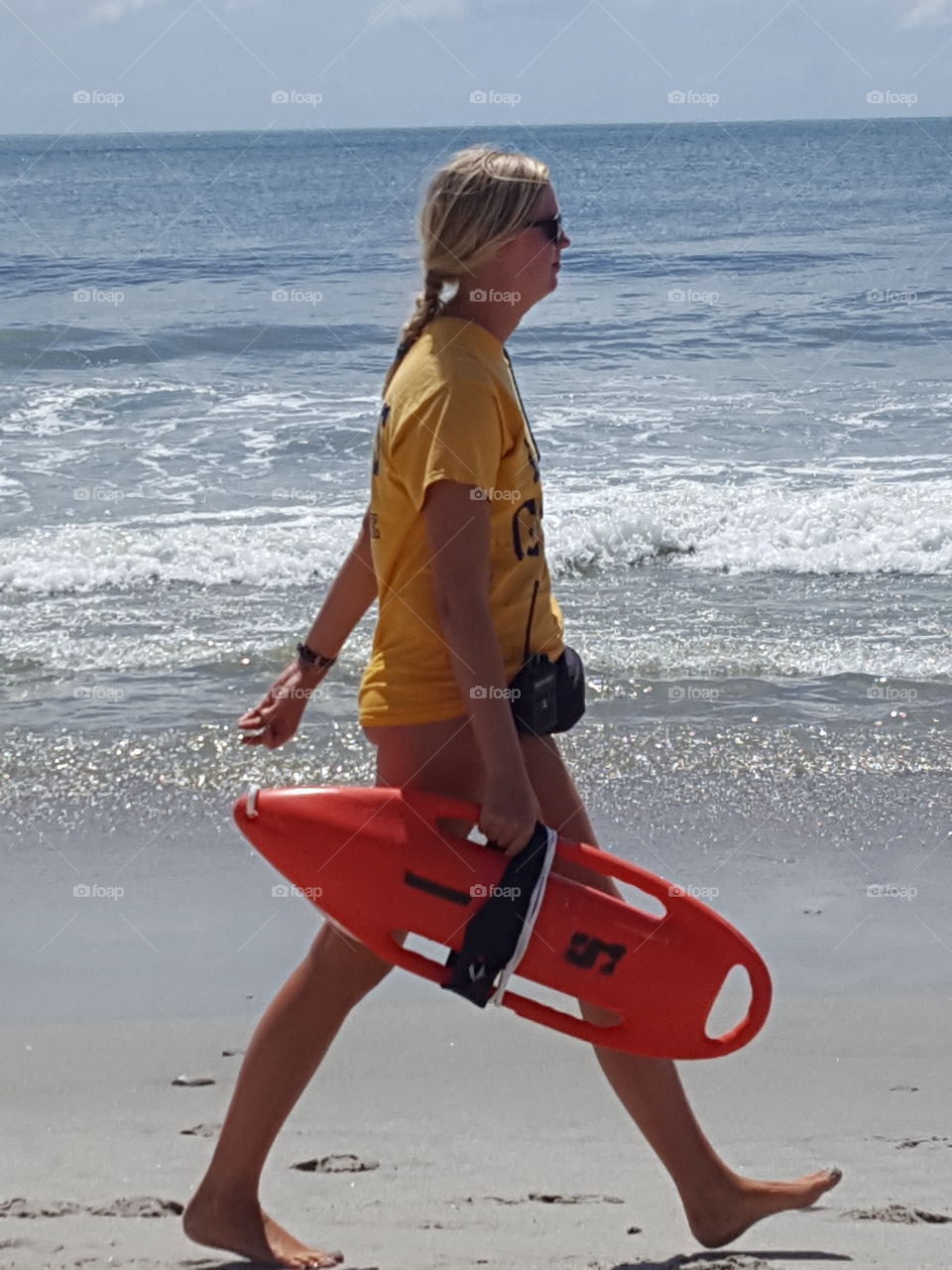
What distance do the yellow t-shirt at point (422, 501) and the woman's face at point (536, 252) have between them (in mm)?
87

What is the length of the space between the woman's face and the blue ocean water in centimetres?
20

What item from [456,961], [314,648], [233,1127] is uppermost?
[314,648]

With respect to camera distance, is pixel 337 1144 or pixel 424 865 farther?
pixel 337 1144

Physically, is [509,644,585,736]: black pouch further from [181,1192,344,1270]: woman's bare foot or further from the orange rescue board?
[181,1192,344,1270]: woman's bare foot

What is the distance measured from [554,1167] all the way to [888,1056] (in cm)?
Result: 81

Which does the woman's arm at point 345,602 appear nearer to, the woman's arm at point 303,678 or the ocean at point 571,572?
the woman's arm at point 303,678

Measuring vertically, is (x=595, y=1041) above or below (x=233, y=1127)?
above

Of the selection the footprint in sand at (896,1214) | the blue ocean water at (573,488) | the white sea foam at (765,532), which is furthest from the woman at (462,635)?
the white sea foam at (765,532)

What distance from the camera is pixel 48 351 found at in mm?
15008

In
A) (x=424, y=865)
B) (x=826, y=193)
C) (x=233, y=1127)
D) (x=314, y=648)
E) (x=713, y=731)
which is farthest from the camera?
(x=826, y=193)

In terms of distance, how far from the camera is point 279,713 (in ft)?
7.50

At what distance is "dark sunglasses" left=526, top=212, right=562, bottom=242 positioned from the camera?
1.96m

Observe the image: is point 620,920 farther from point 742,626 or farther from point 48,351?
point 48,351

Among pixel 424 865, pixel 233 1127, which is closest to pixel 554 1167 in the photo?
pixel 233 1127
